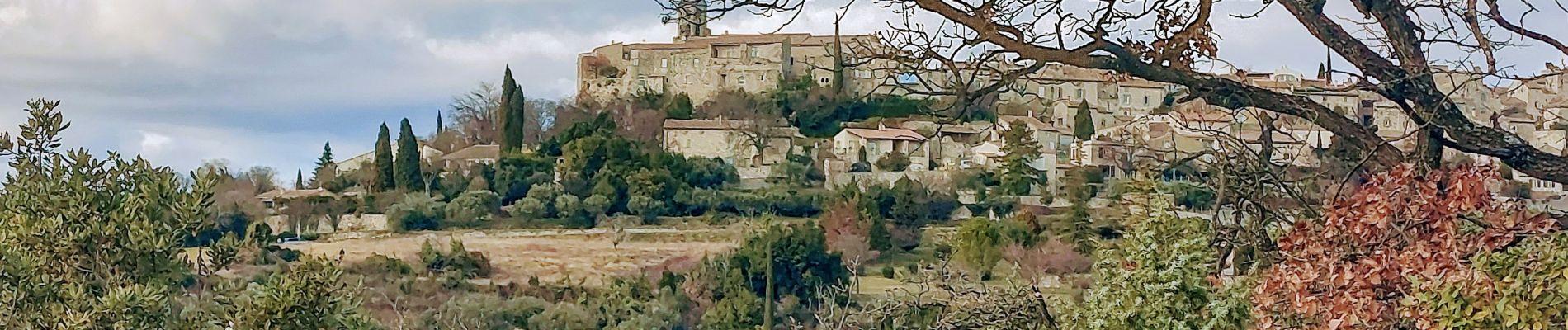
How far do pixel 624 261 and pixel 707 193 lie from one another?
7031 millimetres

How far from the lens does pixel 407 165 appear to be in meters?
39.8

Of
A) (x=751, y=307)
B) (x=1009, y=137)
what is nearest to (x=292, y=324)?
(x=751, y=307)

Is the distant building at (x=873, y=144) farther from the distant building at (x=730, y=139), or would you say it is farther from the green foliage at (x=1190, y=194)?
the green foliage at (x=1190, y=194)

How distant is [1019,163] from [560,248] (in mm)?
12356

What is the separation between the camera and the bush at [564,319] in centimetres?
2202

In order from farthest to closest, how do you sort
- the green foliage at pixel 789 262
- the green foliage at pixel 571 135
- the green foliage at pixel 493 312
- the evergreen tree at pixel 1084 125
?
the evergreen tree at pixel 1084 125, the green foliage at pixel 571 135, the green foliage at pixel 789 262, the green foliage at pixel 493 312

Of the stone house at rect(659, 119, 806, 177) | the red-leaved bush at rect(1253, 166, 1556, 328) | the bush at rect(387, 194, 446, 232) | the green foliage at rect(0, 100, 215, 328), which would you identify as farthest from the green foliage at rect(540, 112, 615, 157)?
the red-leaved bush at rect(1253, 166, 1556, 328)

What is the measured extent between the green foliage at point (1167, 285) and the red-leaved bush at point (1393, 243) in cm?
63

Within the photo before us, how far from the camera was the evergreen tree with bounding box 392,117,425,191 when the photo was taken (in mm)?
39688

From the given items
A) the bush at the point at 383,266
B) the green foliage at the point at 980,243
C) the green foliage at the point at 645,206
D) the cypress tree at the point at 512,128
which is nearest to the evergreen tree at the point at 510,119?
the cypress tree at the point at 512,128

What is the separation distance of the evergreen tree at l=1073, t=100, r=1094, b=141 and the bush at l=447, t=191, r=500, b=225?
→ 60.7 ft

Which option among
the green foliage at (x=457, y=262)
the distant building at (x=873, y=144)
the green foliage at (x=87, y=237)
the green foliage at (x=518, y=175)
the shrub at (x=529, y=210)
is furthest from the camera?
the distant building at (x=873, y=144)

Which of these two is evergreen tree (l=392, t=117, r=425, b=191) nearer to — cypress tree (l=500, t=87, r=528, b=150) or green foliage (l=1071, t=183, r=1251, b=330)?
cypress tree (l=500, t=87, r=528, b=150)

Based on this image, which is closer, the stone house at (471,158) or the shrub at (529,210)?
the shrub at (529,210)
